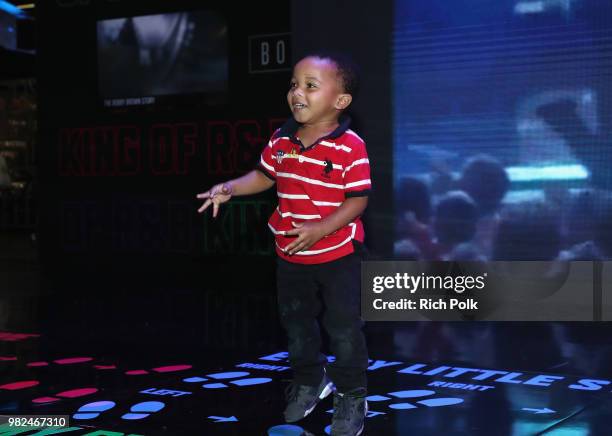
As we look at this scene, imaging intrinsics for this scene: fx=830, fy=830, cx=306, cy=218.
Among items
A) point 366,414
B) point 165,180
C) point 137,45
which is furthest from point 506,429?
point 137,45

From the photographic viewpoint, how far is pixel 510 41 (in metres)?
5.85

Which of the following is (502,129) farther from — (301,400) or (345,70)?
(301,400)

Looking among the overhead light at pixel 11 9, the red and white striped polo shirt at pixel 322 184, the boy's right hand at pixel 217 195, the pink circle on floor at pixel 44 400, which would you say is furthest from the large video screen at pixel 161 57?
the red and white striped polo shirt at pixel 322 184

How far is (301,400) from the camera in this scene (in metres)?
2.98

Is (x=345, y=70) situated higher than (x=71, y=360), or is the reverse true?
(x=345, y=70)

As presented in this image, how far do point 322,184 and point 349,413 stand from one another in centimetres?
78

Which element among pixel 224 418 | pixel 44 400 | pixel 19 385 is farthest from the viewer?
pixel 19 385

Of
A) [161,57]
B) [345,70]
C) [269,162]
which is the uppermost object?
[161,57]

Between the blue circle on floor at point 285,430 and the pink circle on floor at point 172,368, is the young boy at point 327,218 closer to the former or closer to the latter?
the blue circle on floor at point 285,430

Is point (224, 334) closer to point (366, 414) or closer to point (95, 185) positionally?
point (366, 414)

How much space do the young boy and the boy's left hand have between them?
15 millimetres

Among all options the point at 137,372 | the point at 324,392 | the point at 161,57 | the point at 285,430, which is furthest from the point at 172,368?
the point at 161,57

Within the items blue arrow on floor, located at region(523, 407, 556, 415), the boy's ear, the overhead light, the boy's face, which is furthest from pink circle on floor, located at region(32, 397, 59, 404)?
the overhead light

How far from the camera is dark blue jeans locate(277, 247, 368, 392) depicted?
284 centimetres
